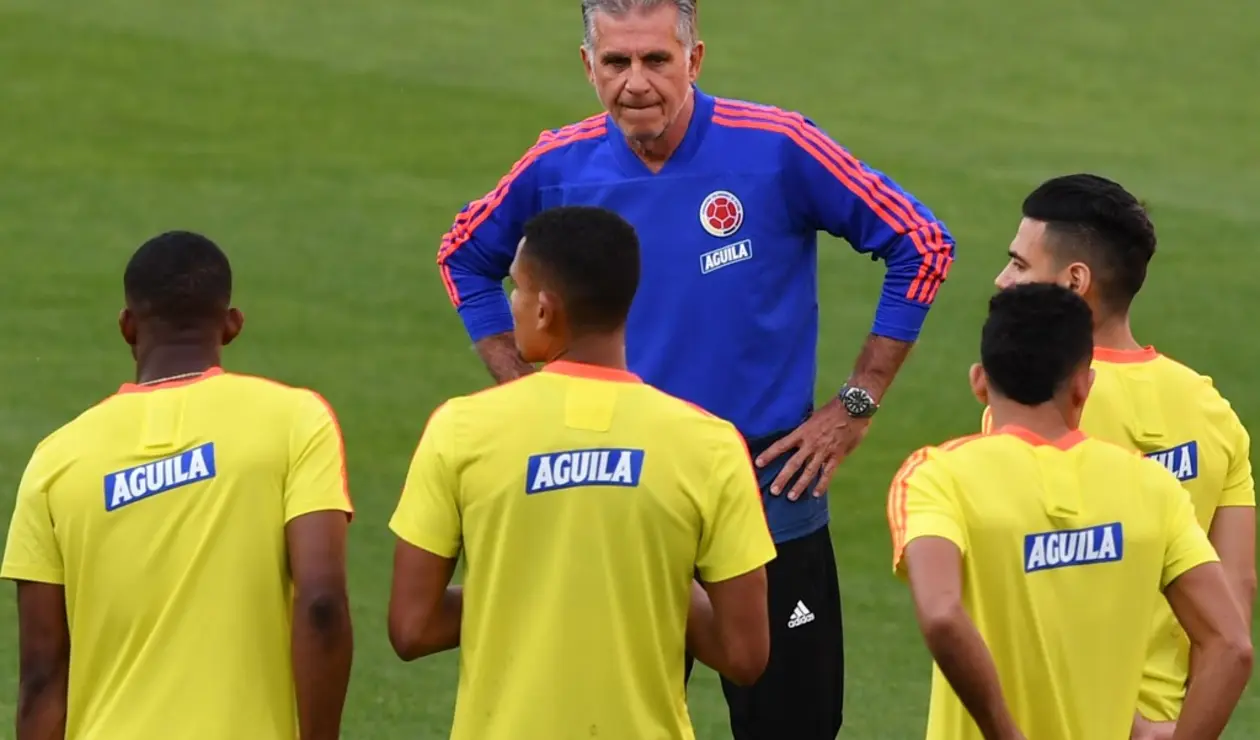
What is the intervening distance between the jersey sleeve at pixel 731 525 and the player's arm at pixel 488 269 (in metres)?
1.78

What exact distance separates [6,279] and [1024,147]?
7.80 metres

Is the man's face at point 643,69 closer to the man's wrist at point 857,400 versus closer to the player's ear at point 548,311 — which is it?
the man's wrist at point 857,400

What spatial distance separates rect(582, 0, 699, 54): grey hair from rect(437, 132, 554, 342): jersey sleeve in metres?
0.34

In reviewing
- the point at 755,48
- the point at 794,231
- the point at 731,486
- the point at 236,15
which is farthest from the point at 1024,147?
the point at 731,486

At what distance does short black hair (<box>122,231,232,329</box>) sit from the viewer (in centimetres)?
443

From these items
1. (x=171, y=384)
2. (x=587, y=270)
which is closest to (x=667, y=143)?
(x=587, y=270)

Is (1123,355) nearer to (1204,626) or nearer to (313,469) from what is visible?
(1204,626)

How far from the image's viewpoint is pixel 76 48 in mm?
17984

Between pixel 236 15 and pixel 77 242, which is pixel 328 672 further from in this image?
pixel 236 15

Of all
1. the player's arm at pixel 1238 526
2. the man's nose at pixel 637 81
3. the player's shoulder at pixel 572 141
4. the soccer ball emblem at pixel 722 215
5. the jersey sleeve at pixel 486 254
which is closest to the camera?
the player's arm at pixel 1238 526

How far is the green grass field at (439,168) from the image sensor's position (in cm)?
1053

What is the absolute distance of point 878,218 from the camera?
5.67 m

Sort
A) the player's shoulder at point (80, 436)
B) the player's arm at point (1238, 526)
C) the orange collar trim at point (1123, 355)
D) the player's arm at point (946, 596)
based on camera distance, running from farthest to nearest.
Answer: the orange collar trim at point (1123, 355), the player's arm at point (1238, 526), the player's shoulder at point (80, 436), the player's arm at point (946, 596)

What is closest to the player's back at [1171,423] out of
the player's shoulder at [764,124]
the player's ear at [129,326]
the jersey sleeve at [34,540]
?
the player's shoulder at [764,124]
